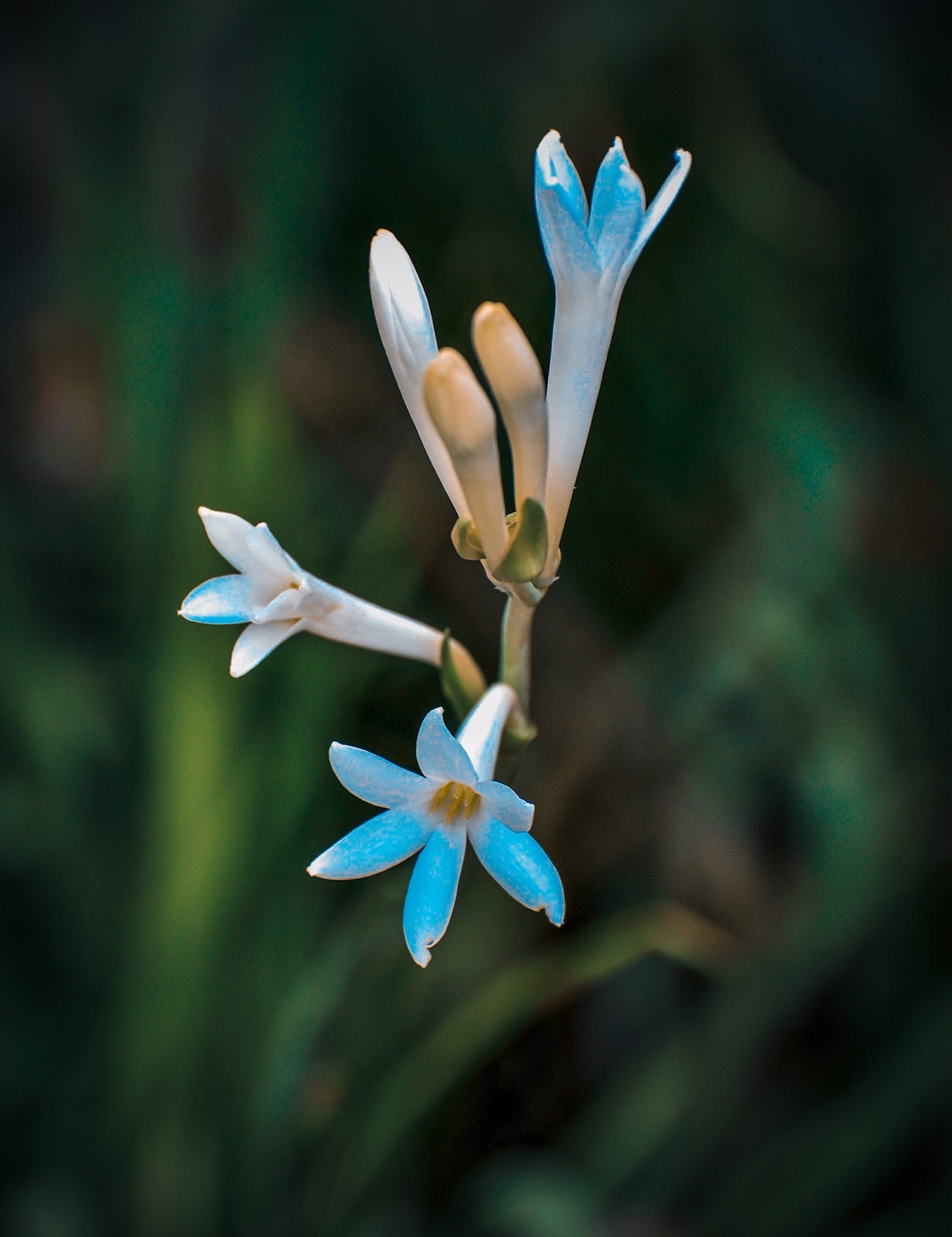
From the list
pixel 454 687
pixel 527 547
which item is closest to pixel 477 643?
pixel 454 687

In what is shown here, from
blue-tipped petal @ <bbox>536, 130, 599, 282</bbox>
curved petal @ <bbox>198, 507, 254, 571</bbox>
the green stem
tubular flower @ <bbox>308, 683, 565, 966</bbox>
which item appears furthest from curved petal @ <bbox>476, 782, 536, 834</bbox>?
blue-tipped petal @ <bbox>536, 130, 599, 282</bbox>

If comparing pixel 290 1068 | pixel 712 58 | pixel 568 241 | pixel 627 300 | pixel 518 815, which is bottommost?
pixel 290 1068

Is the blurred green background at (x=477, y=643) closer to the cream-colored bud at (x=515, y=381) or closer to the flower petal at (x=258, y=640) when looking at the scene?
the flower petal at (x=258, y=640)

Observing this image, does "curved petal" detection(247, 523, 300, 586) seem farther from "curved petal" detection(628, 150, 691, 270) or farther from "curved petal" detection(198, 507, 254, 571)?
"curved petal" detection(628, 150, 691, 270)

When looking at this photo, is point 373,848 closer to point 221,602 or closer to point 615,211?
point 221,602

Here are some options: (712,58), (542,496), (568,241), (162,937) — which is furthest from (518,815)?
(712,58)

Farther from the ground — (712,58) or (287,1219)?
(712,58)

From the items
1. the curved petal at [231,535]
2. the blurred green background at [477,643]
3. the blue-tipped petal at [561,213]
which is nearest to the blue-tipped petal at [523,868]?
the curved petal at [231,535]

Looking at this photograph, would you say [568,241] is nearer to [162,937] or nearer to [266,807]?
[266,807]
